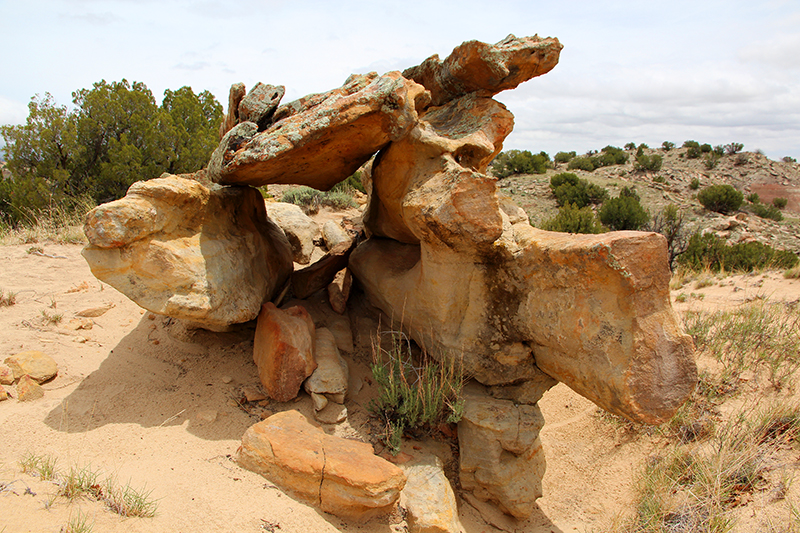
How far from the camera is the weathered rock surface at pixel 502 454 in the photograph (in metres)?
3.44

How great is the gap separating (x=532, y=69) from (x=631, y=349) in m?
2.71

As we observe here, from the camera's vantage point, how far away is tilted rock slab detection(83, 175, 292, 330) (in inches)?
120

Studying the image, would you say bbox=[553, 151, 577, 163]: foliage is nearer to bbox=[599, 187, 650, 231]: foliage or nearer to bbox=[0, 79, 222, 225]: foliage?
bbox=[599, 187, 650, 231]: foliage

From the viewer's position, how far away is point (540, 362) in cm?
345

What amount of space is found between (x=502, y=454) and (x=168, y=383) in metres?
2.72

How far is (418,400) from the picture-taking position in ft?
11.4

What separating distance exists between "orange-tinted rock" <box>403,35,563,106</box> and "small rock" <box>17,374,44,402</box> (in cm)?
423

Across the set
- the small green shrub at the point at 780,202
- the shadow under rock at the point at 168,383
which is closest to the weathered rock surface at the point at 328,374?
the shadow under rock at the point at 168,383

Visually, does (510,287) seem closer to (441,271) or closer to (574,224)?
(441,271)

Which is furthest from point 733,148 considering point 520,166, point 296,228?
point 296,228

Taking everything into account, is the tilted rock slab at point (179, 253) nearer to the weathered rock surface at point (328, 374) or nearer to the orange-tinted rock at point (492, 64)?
the weathered rock surface at point (328, 374)

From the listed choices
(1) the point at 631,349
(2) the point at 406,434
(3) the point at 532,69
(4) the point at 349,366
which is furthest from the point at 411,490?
(3) the point at 532,69

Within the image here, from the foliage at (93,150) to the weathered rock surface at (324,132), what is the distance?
20.5 feet

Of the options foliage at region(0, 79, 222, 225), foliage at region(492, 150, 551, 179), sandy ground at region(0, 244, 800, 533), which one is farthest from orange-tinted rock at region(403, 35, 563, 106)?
foliage at region(492, 150, 551, 179)
